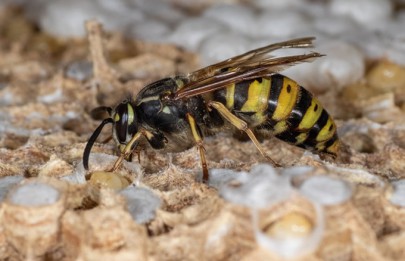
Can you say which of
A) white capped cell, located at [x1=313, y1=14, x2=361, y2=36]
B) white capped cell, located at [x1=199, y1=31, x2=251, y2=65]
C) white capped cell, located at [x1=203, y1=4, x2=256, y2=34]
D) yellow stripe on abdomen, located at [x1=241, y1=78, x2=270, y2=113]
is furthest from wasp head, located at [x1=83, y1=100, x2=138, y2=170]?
white capped cell, located at [x1=313, y1=14, x2=361, y2=36]

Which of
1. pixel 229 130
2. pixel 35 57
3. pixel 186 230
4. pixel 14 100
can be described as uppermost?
pixel 35 57

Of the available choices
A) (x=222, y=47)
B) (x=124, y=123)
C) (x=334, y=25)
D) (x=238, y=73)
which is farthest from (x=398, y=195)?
(x=334, y=25)

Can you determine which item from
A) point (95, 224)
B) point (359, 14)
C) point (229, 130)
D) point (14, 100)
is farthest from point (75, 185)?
point (359, 14)

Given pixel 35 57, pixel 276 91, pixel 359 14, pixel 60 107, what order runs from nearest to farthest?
pixel 276 91 → pixel 60 107 → pixel 35 57 → pixel 359 14

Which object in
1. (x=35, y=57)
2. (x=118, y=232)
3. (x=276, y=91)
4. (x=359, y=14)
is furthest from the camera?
(x=359, y=14)

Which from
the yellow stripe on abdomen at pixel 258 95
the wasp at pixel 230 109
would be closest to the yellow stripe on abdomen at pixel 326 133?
the wasp at pixel 230 109

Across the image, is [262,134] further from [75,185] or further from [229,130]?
[75,185]

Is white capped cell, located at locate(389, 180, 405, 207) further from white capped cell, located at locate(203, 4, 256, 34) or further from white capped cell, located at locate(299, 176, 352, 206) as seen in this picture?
white capped cell, located at locate(203, 4, 256, 34)

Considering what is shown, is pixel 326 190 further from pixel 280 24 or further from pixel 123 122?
pixel 280 24
